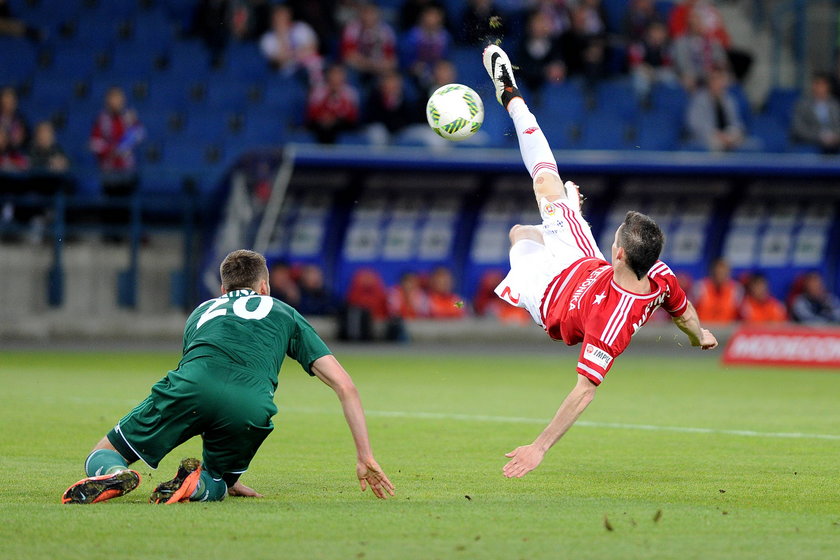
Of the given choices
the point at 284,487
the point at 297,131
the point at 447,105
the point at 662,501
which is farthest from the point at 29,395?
the point at 297,131

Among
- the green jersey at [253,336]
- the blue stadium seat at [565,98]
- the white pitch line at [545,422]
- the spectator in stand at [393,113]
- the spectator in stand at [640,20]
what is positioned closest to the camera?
the green jersey at [253,336]

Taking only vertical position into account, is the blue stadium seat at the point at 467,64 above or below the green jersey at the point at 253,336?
below

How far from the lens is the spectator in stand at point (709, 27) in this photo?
2706 cm

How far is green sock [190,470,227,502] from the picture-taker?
24.1 feet

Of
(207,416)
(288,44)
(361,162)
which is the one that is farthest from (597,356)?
(288,44)

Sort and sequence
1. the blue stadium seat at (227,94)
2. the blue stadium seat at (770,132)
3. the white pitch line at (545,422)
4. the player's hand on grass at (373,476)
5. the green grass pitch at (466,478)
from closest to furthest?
1. the green grass pitch at (466,478)
2. the player's hand on grass at (373,476)
3. the white pitch line at (545,422)
4. the blue stadium seat at (227,94)
5. the blue stadium seat at (770,132)

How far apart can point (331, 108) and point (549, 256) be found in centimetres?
1387

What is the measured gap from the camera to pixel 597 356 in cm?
791

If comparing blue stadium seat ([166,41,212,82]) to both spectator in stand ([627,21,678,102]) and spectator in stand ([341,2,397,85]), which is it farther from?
spectator in stand ([627,21,678,102])

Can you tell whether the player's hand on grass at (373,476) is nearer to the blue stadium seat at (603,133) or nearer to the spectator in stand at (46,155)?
the spectator in stand at (46,155)

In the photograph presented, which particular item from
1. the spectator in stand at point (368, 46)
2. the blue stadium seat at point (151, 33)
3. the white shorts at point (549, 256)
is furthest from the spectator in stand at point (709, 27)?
the white shorts at point (549, 256)

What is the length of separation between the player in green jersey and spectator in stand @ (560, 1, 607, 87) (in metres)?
18.7

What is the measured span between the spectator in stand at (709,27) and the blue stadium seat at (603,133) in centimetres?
274

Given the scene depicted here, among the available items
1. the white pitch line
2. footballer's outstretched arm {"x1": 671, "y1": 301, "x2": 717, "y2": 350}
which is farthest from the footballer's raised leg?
the white pitch line
